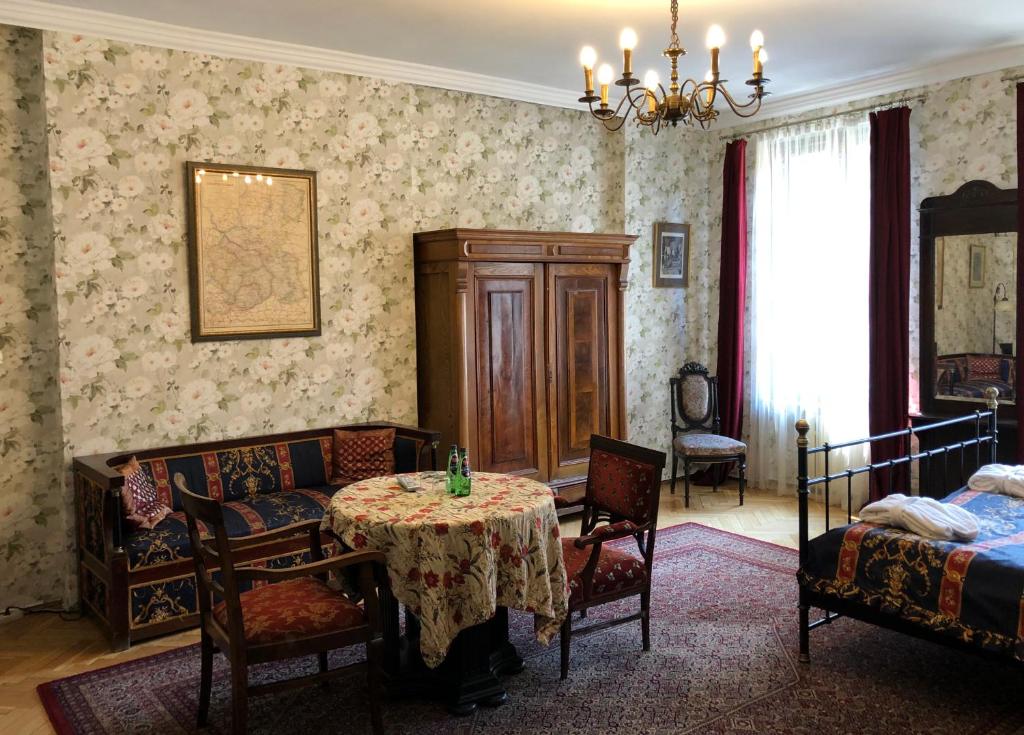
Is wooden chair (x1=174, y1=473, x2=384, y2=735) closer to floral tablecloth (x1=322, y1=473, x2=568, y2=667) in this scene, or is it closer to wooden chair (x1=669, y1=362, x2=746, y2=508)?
floral tablecloth (x1=322, y1=473, x2=568, y2=667)

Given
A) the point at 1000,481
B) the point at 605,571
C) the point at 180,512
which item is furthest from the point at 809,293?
the point at 180,512

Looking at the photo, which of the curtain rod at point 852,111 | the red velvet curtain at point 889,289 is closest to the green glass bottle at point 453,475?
the red velvet curtain at point 889,289

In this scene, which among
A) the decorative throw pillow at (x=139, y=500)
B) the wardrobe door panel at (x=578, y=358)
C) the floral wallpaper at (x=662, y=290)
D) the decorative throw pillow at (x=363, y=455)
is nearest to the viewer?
the decorative throw pillow at (x=139, y=500)

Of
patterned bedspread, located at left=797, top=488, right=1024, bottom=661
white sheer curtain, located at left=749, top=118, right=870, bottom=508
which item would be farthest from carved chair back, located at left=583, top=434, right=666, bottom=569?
white sheer curtain, located at left=749, top=118, right=870, bottom=508

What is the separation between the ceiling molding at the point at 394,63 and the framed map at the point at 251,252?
0.68 metres

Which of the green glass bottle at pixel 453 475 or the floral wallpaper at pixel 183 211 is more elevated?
the floral wallpaper at pixel 183 211

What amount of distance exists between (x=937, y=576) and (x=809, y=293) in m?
3.75

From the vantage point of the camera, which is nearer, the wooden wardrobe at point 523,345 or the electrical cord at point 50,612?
the electrical cord at point 50,612

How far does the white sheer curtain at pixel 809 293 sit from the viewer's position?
6457 millimetres

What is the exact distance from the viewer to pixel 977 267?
5695 mm

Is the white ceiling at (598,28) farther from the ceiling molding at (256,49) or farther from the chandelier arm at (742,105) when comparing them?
the chandelier arm at (742,105)

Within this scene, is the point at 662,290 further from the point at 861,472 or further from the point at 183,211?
the point at 183,211

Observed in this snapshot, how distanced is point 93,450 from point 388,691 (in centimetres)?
230

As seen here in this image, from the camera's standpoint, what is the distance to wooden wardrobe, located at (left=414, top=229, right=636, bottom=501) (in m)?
5.66
